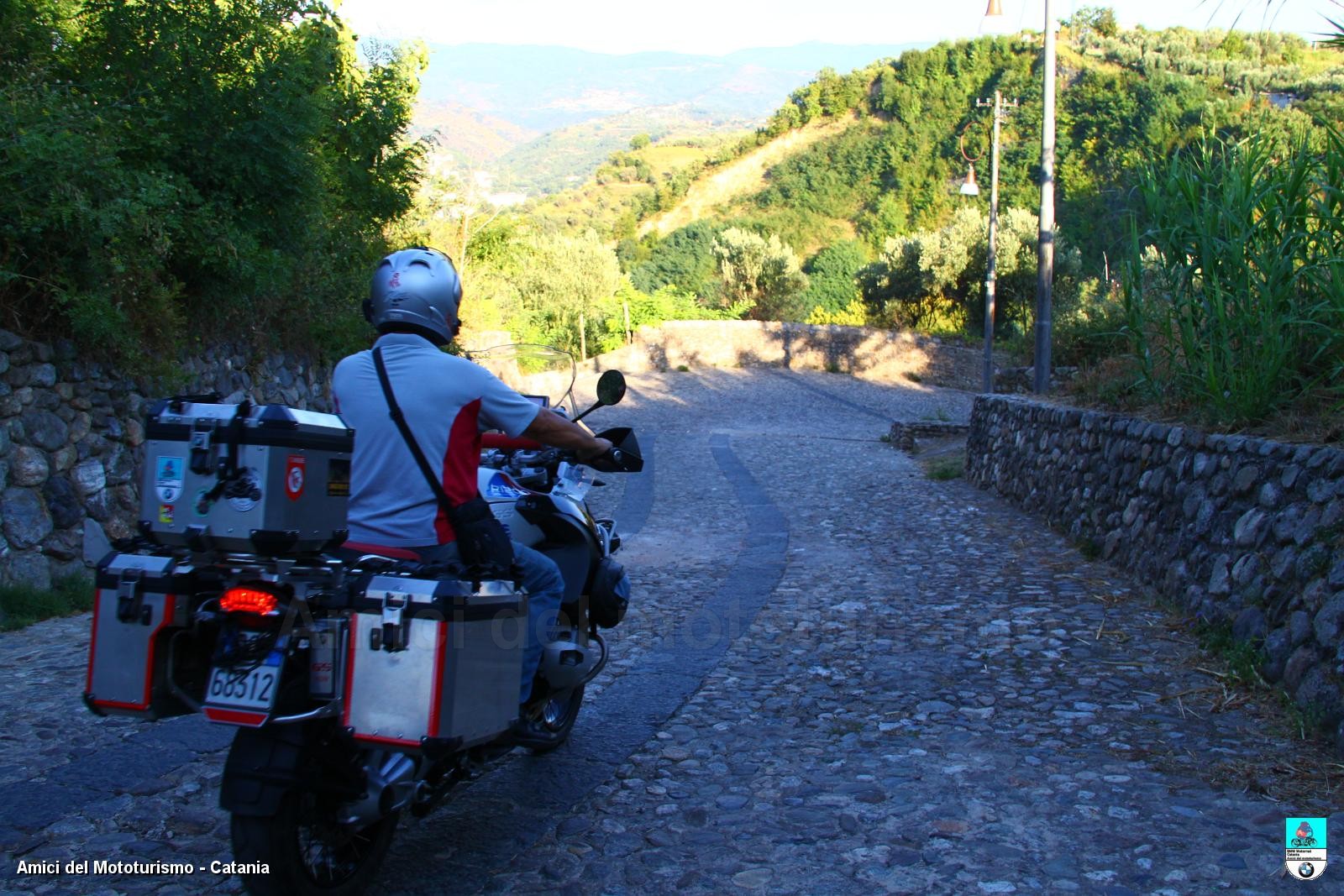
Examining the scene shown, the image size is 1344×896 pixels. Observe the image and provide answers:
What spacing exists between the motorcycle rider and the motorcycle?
0.85 feet

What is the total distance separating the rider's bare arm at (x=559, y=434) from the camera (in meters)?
3.55

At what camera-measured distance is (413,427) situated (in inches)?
133

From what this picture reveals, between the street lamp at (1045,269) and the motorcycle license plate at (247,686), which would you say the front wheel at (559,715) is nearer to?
the motorcycle license plate at (247,686)

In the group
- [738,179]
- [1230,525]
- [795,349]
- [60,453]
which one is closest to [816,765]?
[1230,525]

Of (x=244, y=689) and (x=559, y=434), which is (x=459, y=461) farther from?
(x=244, y=689)

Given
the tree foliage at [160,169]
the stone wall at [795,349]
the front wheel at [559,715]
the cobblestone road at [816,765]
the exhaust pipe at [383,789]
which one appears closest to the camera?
the exhaust pipe at [383,789]

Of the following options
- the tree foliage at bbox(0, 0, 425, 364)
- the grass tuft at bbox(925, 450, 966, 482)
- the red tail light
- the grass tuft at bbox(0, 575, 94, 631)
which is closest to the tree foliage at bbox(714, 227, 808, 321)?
the grass tuft at bbox(925, 450, 966, 482)

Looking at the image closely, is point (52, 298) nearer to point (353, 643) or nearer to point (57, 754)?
point (57, 754)

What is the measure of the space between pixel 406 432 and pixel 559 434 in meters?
0.51

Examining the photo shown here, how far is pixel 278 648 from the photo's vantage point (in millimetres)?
2893

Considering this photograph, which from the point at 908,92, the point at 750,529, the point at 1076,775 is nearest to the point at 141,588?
the point at 1076,775

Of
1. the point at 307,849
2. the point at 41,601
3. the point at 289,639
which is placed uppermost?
the point at 289,639

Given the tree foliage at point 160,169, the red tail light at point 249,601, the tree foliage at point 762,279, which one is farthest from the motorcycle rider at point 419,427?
the tree foliage at point 762,279

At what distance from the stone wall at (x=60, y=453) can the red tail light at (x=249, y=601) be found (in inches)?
197
